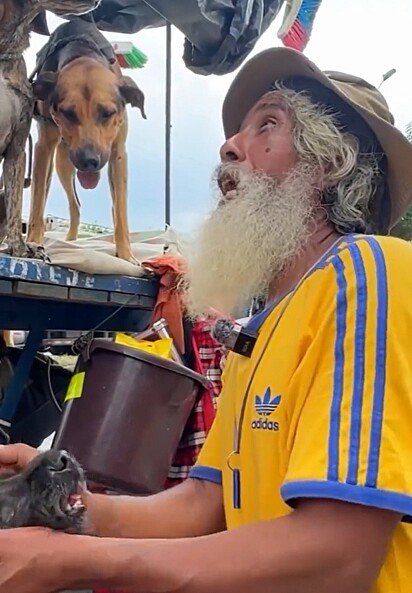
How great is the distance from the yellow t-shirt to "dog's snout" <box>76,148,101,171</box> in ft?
7.29

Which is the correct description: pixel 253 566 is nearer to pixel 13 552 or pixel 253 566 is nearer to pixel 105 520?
pixel 13 552

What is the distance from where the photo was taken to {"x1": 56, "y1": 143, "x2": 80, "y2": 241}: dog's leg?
14.3 ft

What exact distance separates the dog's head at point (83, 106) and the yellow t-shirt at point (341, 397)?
7.38ft

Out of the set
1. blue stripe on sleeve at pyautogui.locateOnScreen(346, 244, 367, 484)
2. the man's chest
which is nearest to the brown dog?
the man's chest

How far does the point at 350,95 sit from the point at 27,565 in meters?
1.17

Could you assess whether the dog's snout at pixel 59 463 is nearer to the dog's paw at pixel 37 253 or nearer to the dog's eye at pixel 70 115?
the dog's paw at pixel 37 253

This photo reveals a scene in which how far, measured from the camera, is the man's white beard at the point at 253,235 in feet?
5.80

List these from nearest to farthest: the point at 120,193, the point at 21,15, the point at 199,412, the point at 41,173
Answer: the point at 21,15 → the point at 199,412 → the point at 41,173 → the point at 120,193

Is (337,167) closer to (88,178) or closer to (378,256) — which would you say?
(378,256)

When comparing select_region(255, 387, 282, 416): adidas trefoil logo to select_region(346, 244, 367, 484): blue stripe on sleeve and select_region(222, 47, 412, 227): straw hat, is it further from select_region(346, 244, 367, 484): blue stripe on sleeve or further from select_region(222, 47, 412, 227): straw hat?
select_region(222, 47, 412, 227): straw hat

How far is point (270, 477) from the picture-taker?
4.71ft

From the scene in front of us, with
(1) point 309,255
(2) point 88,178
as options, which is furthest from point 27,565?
(2) point 88,178

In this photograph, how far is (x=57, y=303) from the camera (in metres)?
3.56

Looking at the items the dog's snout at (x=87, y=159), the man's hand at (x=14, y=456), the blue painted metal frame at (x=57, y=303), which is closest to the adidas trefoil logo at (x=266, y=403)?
the man's hand at (x=14, y=456)
